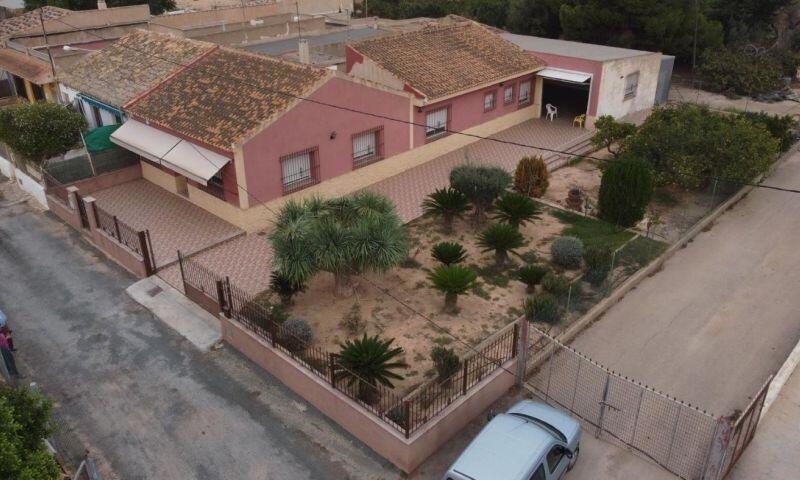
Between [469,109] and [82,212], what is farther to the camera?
[469,109]

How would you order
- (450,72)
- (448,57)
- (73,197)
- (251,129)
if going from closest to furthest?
(251,129) < (73,197) < (450,72) < (448,57)

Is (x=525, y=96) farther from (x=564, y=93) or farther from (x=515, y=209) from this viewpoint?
(x=515, y=209)

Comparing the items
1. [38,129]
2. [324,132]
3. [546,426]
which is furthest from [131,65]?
[546,426]

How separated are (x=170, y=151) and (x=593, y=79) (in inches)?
748

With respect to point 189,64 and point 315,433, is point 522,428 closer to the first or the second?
point 315,433

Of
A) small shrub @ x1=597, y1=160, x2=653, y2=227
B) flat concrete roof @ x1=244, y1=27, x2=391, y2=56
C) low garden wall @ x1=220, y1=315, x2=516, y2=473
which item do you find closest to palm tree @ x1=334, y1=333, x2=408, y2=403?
low garden wall @ x1=220, y1=315, x2=516, y2=473

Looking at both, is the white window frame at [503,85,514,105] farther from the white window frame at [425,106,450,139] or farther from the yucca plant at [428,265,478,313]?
the yucca plant at [428,265,478,313]

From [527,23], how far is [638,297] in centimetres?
3170

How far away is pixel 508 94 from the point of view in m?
29.7

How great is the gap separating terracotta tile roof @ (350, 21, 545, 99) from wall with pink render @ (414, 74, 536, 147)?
68 cm

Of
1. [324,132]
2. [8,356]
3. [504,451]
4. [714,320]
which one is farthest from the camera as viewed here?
[324,132]

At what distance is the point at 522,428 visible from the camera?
38.8 feet

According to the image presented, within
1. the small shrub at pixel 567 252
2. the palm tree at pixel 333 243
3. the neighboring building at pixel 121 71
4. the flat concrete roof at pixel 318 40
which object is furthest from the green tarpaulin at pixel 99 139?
the small shrub at pixel 567 252

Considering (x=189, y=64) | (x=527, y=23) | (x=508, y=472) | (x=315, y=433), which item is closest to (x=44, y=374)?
(x=315, y=433)
